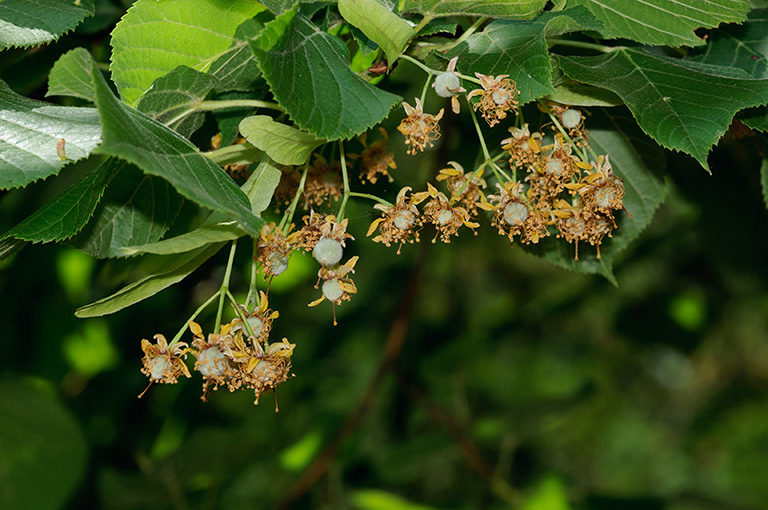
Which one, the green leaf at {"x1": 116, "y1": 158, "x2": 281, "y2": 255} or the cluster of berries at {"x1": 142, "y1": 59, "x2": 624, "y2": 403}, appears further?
the cluster of berries at {"x1": 142, "y1": 59, "x2": 624, "y2": 403}

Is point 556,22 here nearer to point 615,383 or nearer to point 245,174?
point 245,174

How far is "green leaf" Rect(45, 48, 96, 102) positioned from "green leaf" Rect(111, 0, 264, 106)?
0.15 metres

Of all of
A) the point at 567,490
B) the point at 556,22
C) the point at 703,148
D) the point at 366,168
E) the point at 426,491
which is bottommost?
the point at 426,491

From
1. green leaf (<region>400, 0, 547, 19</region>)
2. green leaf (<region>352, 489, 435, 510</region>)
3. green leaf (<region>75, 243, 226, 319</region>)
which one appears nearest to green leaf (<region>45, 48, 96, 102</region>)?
green leaf (<region>75, 243, 226, 319</region>)

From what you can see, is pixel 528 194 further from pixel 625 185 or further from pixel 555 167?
pixel 625 185

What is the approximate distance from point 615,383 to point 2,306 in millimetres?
7003

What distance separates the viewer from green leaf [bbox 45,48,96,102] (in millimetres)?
686

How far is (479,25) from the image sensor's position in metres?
0.94

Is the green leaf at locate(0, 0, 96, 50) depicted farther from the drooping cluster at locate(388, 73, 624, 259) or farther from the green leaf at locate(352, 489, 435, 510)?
the green leaf at locate(352, 489, 435, 510)

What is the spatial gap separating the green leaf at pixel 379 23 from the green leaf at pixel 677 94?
0.23 meters

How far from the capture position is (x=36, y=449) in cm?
177

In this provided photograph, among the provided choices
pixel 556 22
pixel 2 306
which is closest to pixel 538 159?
pixel 556 22

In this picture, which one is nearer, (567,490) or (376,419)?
(567,490)

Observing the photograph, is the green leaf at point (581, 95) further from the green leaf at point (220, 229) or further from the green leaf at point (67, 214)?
the green leaf at point (67, 214)
